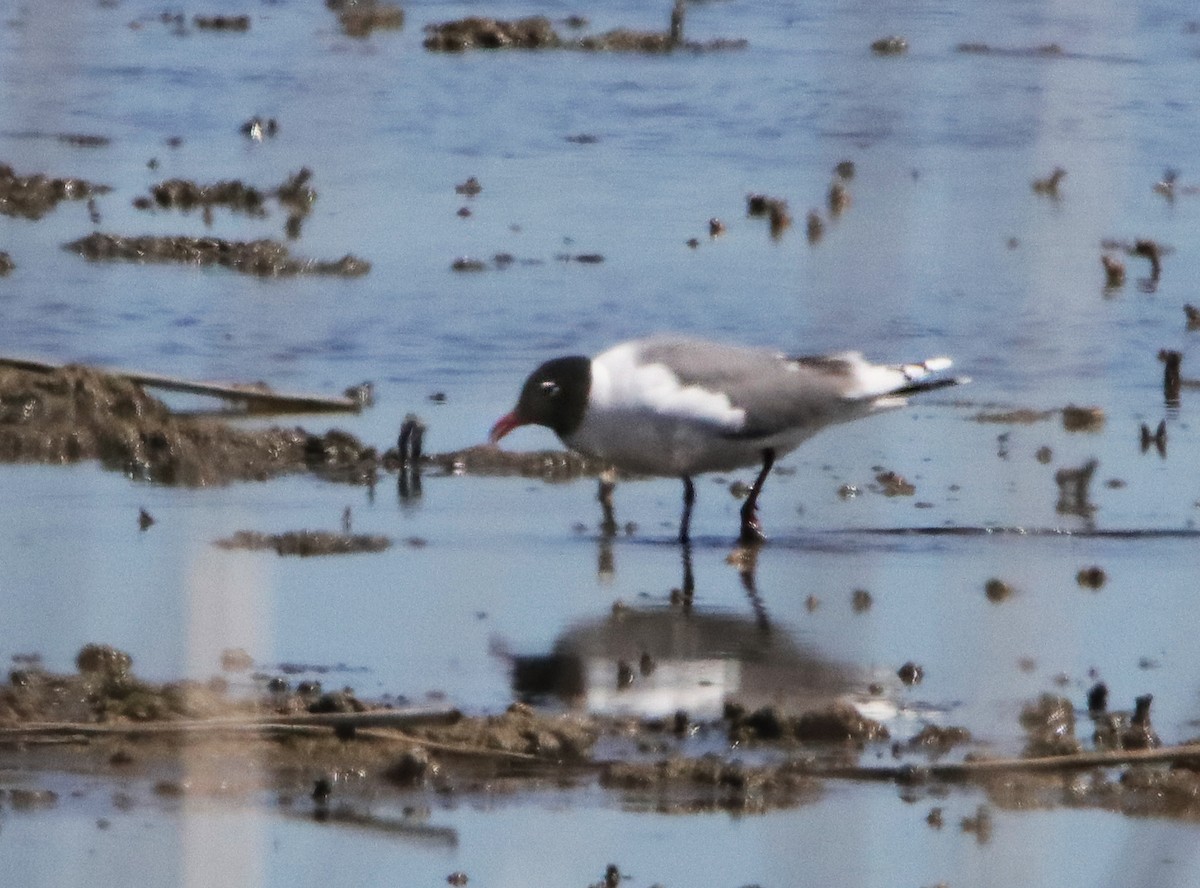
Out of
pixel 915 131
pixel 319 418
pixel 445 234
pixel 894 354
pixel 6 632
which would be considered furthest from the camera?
pixel 915 131

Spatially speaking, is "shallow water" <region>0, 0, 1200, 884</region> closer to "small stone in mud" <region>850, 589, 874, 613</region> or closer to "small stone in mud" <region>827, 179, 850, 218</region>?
"small stone in mud" <region>850, 589, 874, 613</region>

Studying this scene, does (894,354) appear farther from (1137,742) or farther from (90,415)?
(1137,742)

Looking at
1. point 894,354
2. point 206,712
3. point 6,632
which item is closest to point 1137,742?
point 206,712

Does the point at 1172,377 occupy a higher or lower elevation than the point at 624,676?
higher

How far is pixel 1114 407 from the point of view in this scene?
9.18m

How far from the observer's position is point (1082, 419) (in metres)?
8.88

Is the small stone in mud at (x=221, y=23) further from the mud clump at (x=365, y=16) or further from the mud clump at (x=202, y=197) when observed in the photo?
the mud clump at (x=202, y=197)

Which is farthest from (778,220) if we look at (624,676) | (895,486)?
(624,676)

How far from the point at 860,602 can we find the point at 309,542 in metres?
1.45

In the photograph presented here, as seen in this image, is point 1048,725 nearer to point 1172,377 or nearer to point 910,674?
point 910,674

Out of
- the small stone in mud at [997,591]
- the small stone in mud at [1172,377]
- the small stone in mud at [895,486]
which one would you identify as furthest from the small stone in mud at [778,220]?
the small stone in mud at [997,591]

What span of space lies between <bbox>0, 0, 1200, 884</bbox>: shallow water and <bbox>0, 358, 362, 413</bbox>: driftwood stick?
156 mm

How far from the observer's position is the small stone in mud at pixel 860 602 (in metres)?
6.64

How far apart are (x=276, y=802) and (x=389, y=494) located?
281 cm
